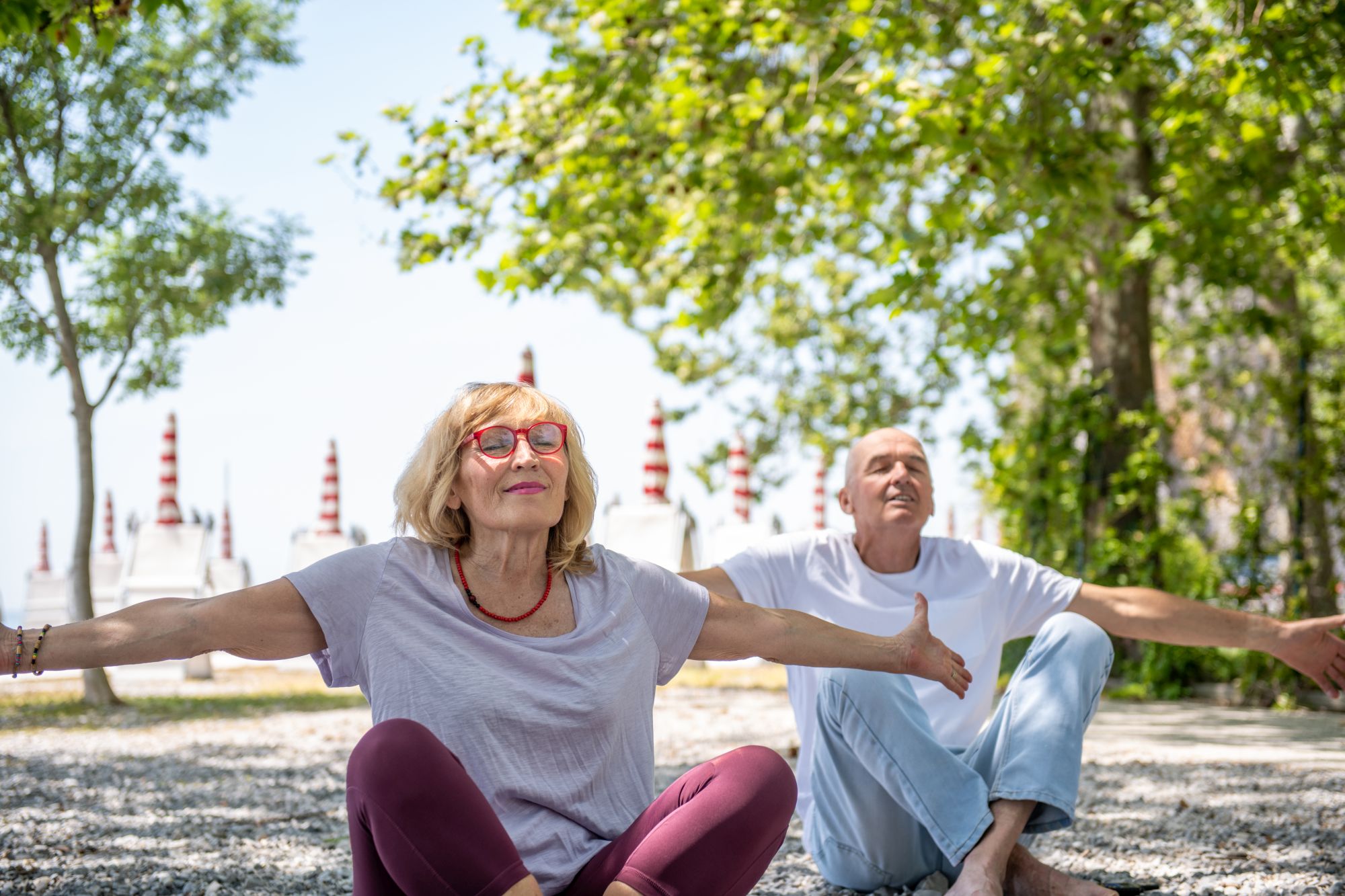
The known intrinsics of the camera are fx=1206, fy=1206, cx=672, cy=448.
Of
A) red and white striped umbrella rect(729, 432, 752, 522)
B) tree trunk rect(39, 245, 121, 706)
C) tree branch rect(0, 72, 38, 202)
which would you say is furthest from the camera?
red and white striped umbrella rect(729, 432, 752, 522)

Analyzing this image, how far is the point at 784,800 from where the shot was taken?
2.55m

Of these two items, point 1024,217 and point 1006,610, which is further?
point 1024,217

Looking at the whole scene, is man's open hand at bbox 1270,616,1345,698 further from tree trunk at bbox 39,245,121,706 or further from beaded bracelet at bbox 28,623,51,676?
tree trunk at bbox 39,245,121,706

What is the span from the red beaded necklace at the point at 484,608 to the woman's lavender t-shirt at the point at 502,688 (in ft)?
0.12

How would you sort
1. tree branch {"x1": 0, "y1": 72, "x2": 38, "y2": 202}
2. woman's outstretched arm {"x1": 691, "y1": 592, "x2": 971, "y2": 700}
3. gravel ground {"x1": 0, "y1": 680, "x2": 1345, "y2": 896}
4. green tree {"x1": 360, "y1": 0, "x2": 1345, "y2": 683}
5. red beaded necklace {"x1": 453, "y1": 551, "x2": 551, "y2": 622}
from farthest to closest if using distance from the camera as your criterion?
tree branch {"x1": 0, "y1": 72, "x2": 38, "y2": 202}, green tree {"x1": 360, "y1": 0, "x2": 1345, "y2": 683}, gravel ground {"x1": 0, "y1": 680, "x2": 1345, "y2": 896}, woman's outstretched arm {"x1": 691, "y1": 592, "x2": 971, "y2": 700}, red beaded necklace {"x1": 453, "y1": 551, "x2": 551, "y2": 622}

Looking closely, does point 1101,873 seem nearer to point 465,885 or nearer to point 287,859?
point 465,885

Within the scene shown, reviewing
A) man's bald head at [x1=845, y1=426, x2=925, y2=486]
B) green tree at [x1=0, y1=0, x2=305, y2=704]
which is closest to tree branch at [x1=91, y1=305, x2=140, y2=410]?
green tree at [x1=0, y1=0, x2=305, y2=704]

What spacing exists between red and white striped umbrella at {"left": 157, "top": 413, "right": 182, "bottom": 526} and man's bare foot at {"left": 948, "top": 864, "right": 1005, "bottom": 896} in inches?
454

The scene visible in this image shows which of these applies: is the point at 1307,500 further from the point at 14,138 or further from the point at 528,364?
the point at 14,138

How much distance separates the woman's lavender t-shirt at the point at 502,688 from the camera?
8.23 ft

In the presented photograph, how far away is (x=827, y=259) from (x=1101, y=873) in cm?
1313

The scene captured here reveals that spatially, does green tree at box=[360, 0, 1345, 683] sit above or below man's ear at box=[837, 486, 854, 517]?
above

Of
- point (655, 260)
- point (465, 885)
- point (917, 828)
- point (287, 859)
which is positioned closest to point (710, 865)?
point (465, 885)

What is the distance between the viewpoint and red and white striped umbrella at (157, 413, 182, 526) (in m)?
12.9
